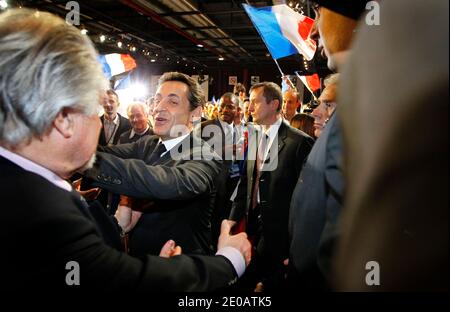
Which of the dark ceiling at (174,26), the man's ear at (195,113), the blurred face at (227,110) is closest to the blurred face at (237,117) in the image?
the blurred face at (227,110)

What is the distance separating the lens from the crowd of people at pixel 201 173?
1.13ft

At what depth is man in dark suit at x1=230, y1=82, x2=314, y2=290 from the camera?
3.03m

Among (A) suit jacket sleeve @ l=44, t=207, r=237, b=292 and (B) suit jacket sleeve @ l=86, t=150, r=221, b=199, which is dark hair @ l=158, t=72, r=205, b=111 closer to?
(B) suit jacket sleeve @ l=86, t=150, r=221, b=199

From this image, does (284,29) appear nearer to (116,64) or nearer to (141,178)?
(141,178)

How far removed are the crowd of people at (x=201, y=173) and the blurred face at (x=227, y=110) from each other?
350 cm

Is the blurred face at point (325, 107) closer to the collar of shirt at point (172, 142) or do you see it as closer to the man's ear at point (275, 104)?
the man's ear at point (275, 104)

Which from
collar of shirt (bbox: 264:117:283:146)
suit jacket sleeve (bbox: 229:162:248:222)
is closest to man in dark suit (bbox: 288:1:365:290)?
suit jacket sleeve (bbox: 229:162:248:222)

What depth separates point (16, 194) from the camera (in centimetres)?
78

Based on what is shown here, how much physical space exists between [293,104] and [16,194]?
5.61 metres

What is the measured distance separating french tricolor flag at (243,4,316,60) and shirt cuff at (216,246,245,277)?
9.62 ft

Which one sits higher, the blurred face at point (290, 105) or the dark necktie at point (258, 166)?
the blurred face at point (290, 105)
